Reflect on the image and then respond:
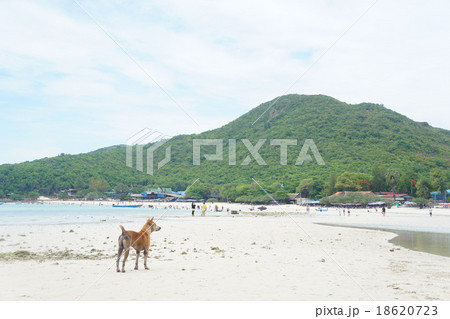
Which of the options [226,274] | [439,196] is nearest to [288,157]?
[439,196]

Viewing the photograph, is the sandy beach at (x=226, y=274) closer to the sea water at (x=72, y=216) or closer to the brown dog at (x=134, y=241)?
the brown dog at (x=134, y=241)

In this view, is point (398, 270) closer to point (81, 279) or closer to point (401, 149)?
point (81, 279)

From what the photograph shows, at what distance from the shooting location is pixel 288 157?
104688 mm

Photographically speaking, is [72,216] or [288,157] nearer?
[72,216]

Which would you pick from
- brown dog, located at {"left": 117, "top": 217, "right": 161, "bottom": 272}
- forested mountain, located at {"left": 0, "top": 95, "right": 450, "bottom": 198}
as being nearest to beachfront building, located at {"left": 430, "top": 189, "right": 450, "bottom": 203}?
forested mountain, located at {"left": 0, "top": 95, "right": 450, "bottom": 198}

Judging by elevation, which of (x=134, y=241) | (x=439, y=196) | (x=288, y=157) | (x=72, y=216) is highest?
(x=288, y=157)

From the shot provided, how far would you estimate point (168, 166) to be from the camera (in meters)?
91.9

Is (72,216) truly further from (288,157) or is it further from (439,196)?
(439,196)

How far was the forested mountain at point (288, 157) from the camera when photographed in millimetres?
83875

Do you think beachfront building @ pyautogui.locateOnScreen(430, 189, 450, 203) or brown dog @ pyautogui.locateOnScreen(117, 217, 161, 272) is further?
beachfront building @ pyautogui.locateOnScreen(430, 189, 450, 203)

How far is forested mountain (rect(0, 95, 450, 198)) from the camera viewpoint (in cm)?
8388
